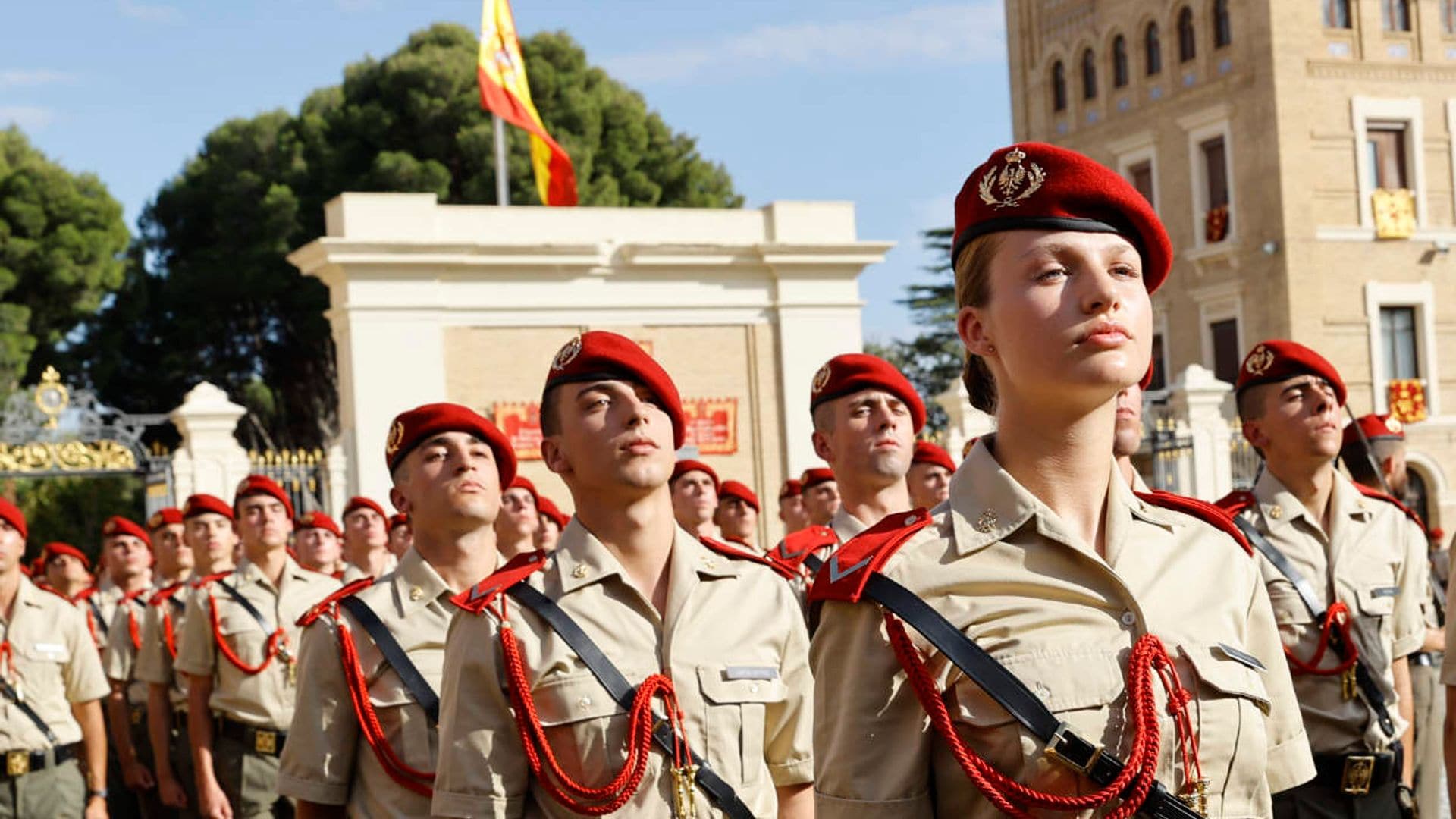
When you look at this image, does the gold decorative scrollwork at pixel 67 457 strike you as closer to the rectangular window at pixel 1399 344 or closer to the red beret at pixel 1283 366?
the red beret at pixel 1283 366

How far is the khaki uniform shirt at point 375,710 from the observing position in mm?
5070

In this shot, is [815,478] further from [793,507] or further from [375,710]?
[375,710]

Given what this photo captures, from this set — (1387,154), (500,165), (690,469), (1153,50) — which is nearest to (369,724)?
(690,469)

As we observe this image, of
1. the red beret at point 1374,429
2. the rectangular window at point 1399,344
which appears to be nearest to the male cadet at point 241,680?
the red beret at point 1374,429

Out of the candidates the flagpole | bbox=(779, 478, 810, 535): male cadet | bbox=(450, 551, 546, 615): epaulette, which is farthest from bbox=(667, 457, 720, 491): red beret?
the flagpole

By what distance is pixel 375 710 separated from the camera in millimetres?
5137

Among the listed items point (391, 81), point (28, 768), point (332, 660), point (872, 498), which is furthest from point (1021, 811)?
point (391, 81)

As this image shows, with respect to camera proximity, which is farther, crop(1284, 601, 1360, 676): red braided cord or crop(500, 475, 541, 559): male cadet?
crop(500, 475, 541, 559): male cadet

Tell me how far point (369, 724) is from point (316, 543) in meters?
5.52

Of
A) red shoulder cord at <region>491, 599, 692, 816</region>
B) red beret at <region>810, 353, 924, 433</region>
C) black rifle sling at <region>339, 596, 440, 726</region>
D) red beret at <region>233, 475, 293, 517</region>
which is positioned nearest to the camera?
red shoulder cord at <region>491, 599, 692, 816</region>

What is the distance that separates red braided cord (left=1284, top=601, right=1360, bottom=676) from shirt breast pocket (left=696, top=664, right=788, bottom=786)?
→ 2.33 metres

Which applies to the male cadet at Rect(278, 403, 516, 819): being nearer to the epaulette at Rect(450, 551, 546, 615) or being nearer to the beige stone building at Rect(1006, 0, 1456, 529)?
the epaulette at Rect(450, 551, 546, 615)

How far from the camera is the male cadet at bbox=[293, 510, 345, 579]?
33.9 ft

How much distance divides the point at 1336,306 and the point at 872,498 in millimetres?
28420
